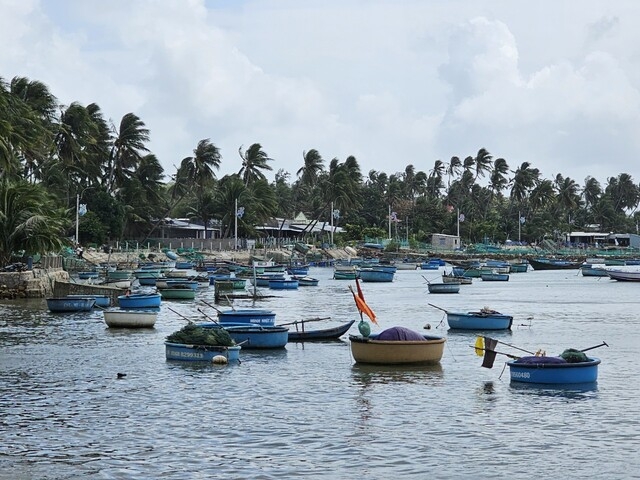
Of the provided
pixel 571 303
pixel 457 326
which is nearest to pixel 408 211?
pixel 571 303

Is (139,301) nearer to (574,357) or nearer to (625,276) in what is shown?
(574,357)

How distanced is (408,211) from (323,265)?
5305 cm

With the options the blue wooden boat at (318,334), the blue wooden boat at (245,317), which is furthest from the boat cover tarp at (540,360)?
the blue wooden boat at (245,317)

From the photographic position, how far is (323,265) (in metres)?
131

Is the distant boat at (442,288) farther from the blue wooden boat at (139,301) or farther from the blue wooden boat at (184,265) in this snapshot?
the blue wooden boat at (184,265)

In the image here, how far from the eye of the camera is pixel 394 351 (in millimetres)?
29844

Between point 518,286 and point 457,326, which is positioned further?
point 518,286

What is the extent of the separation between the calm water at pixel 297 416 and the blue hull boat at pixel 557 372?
0.43 meters

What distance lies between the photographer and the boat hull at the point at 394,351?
29797 mm

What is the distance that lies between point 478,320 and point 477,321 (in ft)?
0.29

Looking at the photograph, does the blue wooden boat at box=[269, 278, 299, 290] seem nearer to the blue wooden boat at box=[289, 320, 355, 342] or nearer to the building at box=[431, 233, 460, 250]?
the blue wooden boat at box=[289, 320, 355, 342]

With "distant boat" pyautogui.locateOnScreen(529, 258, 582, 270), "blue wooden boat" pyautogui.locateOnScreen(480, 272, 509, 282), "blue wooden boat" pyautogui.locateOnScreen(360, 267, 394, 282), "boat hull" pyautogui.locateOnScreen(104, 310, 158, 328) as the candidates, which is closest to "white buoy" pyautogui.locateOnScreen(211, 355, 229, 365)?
"boat hull" pyautogui.locateOnScreen(104, 310, 158, 328)

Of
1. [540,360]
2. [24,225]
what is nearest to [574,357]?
[540,360]

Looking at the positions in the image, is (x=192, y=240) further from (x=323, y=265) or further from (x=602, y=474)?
(x=602, y=474)
